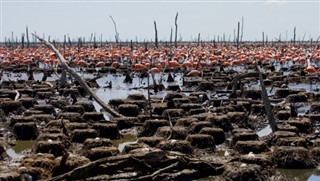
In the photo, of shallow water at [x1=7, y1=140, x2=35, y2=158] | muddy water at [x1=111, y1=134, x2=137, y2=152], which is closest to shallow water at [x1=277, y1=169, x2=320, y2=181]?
muddy water at [x1=111, y1=134, x2=137, y2=152]

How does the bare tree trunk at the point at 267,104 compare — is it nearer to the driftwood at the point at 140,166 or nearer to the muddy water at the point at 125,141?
the muddy water at the point at 125,141

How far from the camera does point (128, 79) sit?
45844 mm

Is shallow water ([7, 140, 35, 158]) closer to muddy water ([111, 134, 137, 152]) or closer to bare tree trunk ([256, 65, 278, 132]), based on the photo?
muddy water ([111, 134, 137, 152])

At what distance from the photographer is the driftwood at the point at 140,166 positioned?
1301 centimetres

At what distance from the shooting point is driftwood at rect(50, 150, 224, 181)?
1301 cm

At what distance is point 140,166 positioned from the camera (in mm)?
13438

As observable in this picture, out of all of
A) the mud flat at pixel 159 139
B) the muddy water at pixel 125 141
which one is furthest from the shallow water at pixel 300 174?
the muddy water at pixel 125 141

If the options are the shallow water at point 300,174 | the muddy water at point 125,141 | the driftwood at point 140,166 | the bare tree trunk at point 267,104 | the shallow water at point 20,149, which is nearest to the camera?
the driftwood at point 140,166

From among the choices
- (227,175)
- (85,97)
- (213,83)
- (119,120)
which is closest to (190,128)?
(119,120)

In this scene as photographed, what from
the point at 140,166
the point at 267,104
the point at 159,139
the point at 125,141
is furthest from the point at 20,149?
the point at 267,104

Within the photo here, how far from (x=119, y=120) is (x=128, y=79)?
2287 centimetres

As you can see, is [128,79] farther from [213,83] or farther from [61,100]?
[61,100]

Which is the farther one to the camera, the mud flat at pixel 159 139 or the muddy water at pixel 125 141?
the muddy water at pixel 125 141

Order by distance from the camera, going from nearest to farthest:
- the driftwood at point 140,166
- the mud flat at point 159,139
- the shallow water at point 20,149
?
the driftwood at point 140,166 < the mud flat at point 159,139 < the shallow water at point 20,149
